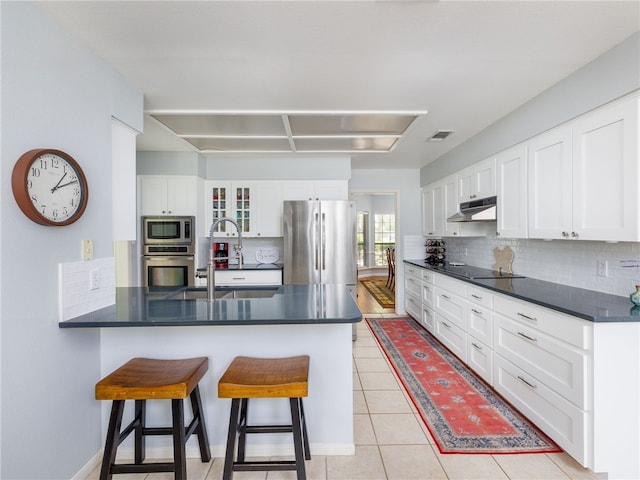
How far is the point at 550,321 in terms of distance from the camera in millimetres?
1990

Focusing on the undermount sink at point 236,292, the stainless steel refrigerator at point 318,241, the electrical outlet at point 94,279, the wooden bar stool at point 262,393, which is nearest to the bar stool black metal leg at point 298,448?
the wooden bar stool at point 262,393

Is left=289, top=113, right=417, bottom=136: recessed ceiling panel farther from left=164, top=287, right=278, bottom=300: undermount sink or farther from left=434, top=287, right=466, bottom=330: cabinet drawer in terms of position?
left=434, top=287, right=466, bottom=330: cabinet drawer

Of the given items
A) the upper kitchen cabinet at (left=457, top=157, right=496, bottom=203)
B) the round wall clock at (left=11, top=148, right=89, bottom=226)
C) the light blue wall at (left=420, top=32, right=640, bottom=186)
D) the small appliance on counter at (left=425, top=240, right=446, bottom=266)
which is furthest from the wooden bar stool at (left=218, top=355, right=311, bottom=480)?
the small appliance on counter at (left=425, top=240, right=446, bottom=266)

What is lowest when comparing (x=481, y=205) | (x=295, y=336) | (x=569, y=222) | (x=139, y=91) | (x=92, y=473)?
(x=92, y=473)

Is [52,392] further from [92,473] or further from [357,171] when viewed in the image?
[357,171]

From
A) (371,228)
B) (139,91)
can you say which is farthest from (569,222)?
(371,228)

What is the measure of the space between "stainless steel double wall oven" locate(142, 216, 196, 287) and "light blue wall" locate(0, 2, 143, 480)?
2.03m

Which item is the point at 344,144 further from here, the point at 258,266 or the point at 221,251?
the point at 221,251

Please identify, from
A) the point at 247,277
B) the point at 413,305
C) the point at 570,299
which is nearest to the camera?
the point at 570,299

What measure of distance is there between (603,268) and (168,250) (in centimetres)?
418

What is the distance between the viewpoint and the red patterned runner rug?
207 cm

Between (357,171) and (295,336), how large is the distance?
374cm

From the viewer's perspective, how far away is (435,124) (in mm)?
3160

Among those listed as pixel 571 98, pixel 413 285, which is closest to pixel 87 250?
pixel 571 98
